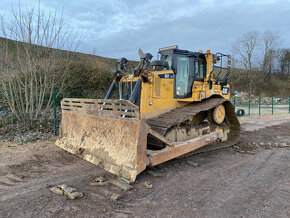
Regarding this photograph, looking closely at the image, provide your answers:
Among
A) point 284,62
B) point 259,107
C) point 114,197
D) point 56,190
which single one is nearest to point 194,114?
point 114,197

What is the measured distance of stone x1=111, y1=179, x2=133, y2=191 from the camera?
Answer: 11.5ft

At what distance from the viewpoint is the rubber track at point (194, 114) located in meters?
4.82

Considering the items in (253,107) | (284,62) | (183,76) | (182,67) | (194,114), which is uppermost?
(284,62)

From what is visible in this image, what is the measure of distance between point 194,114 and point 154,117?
97 centimetres

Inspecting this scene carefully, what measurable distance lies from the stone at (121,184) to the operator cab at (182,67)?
2.93 metres

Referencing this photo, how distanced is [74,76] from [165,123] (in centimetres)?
783

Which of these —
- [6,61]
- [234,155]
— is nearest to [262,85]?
[234,155]

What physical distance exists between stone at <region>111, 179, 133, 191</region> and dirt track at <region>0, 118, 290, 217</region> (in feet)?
0.27

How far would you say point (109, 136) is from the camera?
4305 mm

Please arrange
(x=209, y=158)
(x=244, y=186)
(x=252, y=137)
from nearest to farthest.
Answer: (x=244, y=186)
(x=209, y=158)
(x=252, y=137)

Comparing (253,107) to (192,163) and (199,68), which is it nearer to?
(199,68)

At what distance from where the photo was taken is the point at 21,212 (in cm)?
284

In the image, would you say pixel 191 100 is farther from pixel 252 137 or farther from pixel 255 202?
pixel 252 137

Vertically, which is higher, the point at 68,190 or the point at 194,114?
the point at 194,114
